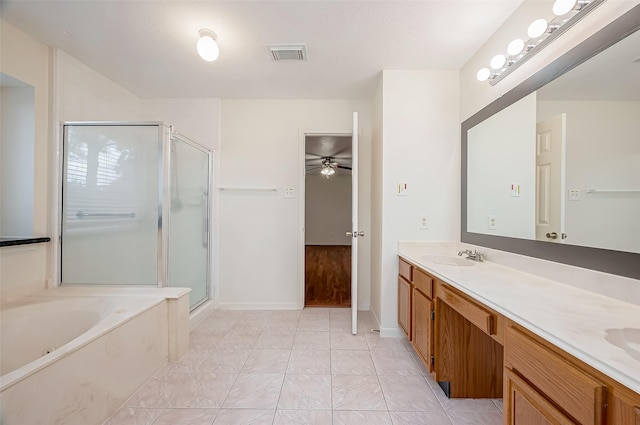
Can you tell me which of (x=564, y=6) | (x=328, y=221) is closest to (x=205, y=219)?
(x=564, y=6)

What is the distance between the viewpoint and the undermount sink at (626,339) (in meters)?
0.66

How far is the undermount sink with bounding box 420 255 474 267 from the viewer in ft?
5.96

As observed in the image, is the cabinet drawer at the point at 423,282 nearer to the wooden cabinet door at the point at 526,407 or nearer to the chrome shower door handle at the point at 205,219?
the wooden cabinet door at the point at 526,407

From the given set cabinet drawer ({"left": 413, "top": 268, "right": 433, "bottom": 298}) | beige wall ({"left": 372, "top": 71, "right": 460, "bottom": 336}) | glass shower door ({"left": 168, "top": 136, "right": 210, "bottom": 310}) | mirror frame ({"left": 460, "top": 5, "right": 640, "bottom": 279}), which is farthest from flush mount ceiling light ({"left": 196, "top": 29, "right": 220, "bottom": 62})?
cabinet drawer ({"left": 413, "top": 268, "right": 433, "bottom": 298})

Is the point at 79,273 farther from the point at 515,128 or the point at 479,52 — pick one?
the point at 479,52

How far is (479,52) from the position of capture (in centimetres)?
195

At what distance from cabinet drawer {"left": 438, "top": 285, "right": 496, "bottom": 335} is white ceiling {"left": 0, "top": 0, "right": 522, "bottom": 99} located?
174 centimetres

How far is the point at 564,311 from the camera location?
2.95 ft

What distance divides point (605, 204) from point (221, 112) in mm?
3170

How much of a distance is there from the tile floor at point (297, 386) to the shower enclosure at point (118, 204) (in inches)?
31.0

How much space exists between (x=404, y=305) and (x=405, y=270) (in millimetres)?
282

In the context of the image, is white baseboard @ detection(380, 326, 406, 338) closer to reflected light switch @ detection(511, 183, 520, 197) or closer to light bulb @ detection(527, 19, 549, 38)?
reflected light switch @ detection(511, 183, 520, 197)

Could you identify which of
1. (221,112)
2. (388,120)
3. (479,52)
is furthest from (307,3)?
(221,112)

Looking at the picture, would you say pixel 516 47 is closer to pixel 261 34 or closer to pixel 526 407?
pixel 261 34
